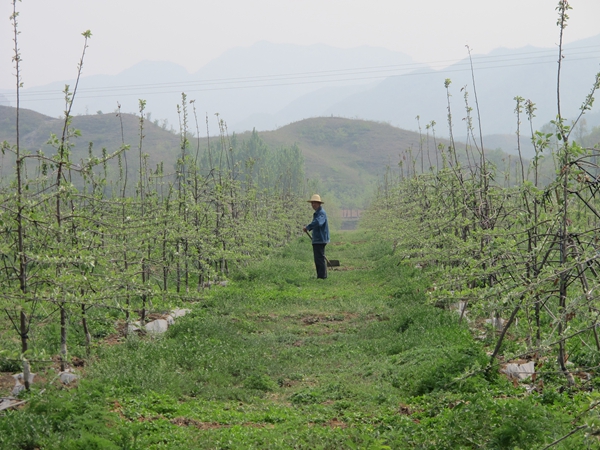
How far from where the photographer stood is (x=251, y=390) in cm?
765

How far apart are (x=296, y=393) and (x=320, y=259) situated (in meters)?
9.72

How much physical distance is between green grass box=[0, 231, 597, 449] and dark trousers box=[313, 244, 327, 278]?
14.1ft

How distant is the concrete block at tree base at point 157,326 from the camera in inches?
420

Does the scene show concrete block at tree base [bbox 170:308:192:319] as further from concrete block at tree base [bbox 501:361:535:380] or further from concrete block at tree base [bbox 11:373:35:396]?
concrete block at tree base [bbox 501:361:535:380]

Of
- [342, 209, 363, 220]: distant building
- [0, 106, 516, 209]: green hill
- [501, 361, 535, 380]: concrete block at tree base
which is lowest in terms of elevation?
[342, 209, 363, 220]: distant building

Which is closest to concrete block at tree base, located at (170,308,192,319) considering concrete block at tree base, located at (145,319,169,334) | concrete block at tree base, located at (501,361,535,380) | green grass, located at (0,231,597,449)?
green grass, located at (0,231,597,449)

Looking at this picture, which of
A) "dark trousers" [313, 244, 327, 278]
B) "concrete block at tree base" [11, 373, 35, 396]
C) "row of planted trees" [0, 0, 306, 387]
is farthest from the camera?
"dark trousers" [313, 244, 327, 278]

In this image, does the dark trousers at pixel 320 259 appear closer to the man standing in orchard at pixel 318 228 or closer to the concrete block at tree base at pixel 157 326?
the man standing in orchard at pixel 318 228

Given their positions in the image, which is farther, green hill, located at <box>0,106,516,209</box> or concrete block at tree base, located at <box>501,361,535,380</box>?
green hill, located at <box>0,106,516,209</box>

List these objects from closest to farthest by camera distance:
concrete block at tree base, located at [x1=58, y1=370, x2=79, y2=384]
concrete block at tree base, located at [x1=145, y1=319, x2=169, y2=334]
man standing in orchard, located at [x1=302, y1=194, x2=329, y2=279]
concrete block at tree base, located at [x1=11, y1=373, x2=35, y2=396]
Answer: concrete block at tree base, located at [x1=11, y1=373, x2=35, y2=396] < concrete block at tree base, located at [x1=58, y1=370, x2=79, y2=384] < concrete block at tree base, located at [x1=145, y1=319, x2=169, y2=334] < man standing in orchard, located at [x1=302, y1=194, x2=329, y2=279]

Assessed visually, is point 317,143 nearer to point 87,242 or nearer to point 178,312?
point 178,312

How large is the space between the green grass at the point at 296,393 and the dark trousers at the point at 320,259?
14.1 ft

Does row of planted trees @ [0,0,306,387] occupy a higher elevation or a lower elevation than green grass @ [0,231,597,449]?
higher

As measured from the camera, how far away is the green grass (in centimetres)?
533
